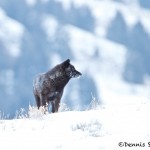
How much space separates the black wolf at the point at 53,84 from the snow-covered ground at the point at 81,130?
2912mm

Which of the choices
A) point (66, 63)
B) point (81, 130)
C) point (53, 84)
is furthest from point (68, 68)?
point (81, 130)

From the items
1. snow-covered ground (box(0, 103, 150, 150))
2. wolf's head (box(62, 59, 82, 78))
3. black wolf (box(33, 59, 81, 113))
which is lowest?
snow-covered ground (box(0, 103, 150, 150))

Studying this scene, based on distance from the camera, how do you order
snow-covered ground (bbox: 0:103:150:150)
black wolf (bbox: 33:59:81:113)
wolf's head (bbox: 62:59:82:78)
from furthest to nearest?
wolf's head (bbox: 62:59:82:78) < black wolf (bbox: 33:59:81:113) < snow-covered ground (bbox: 0:103:150:150)

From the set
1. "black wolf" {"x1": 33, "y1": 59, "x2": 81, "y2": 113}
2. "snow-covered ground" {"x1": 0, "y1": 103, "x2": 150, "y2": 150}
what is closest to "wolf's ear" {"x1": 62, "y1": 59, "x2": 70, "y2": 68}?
"black wolf" {"x1": 33, "y1": 59, "x2": 81, "y2": 113}

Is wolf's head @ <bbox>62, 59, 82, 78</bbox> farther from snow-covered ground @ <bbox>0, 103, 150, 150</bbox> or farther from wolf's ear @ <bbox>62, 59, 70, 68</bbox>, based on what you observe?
snow-covered ground @ <bbox>0, 103, 150, 150</bbox>

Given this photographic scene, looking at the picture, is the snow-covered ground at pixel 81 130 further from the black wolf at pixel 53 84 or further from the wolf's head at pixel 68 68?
the wolf's head at pixel 68 68

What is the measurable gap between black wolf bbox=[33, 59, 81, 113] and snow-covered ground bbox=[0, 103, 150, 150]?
115 inches

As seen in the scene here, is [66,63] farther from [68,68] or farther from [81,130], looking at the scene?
[81,130]

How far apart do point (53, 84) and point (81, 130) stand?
195 inches

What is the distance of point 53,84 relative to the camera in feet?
49.8

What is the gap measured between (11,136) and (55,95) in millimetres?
5123

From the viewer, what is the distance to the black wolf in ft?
49.3

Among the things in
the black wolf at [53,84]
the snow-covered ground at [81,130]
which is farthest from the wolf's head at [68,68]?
the snow-covered ground at [81,130]

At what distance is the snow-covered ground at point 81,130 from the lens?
9.32 meters
